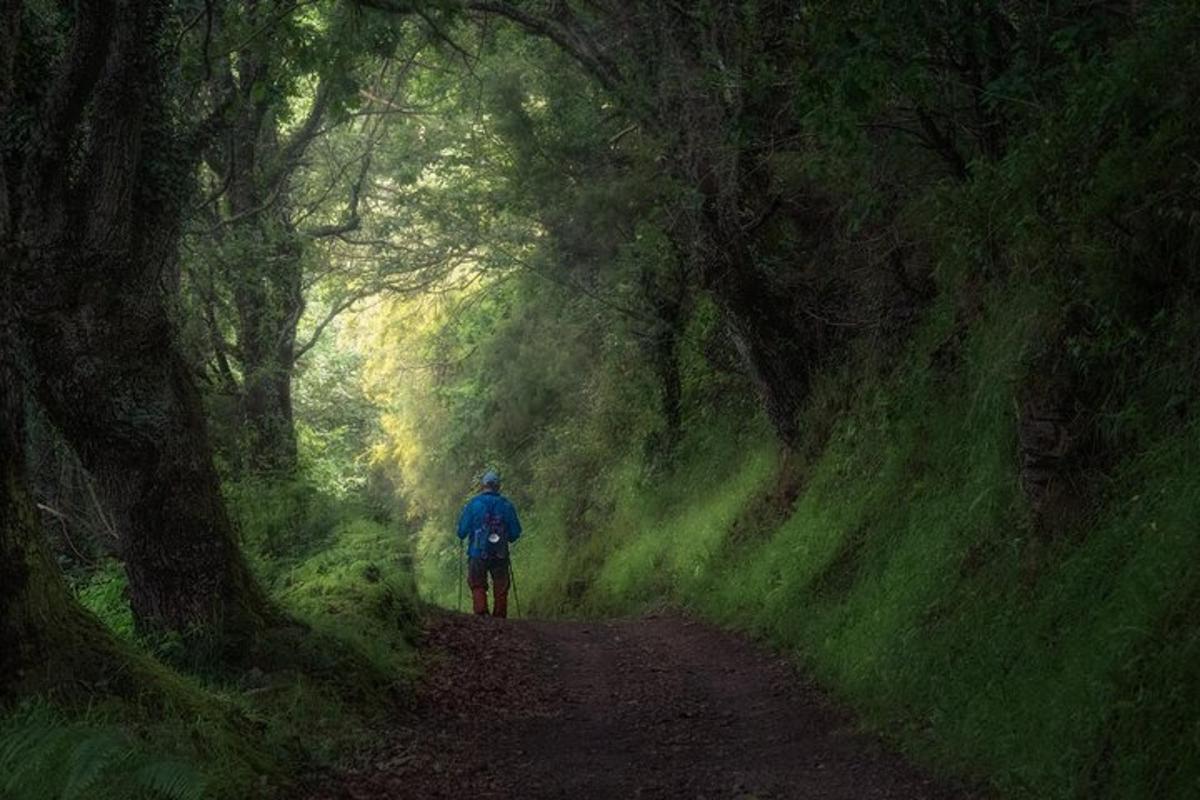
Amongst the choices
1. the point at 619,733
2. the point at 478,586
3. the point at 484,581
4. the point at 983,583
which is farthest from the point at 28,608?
the point at 484,581

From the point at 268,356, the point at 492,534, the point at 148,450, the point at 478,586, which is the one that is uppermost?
the point at 268,356

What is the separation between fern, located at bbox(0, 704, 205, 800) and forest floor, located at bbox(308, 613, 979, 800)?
155 centimetres

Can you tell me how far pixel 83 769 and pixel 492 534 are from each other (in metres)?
11.7

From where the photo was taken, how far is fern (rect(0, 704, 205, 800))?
16.1 ft

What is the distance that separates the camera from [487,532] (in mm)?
16500

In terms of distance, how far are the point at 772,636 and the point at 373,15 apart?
334 inches

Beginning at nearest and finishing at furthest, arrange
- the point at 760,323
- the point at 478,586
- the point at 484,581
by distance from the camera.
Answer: the point at 760,323 < the point at 478,586 < the point at 484,581

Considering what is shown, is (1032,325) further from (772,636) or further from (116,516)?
(116,516)

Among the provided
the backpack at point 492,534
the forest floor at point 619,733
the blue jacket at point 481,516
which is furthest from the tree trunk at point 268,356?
the forest floor at point 619,733

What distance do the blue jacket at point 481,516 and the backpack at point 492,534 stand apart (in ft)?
0.05

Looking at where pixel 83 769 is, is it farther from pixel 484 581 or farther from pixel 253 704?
pixel 484 581

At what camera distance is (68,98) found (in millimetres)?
8117

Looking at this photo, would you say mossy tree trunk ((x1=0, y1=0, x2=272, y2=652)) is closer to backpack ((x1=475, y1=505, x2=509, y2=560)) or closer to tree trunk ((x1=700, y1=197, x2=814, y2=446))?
tree trunk ((x1=700, y1=197, x2=814, y2=446))

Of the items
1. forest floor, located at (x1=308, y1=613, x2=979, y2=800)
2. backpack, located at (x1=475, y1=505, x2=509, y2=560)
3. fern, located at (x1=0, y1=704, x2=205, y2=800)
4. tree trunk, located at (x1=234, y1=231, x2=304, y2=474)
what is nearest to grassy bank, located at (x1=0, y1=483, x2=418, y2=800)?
fern, located at (x1=0, y1=704, x2=205, y2=800)
